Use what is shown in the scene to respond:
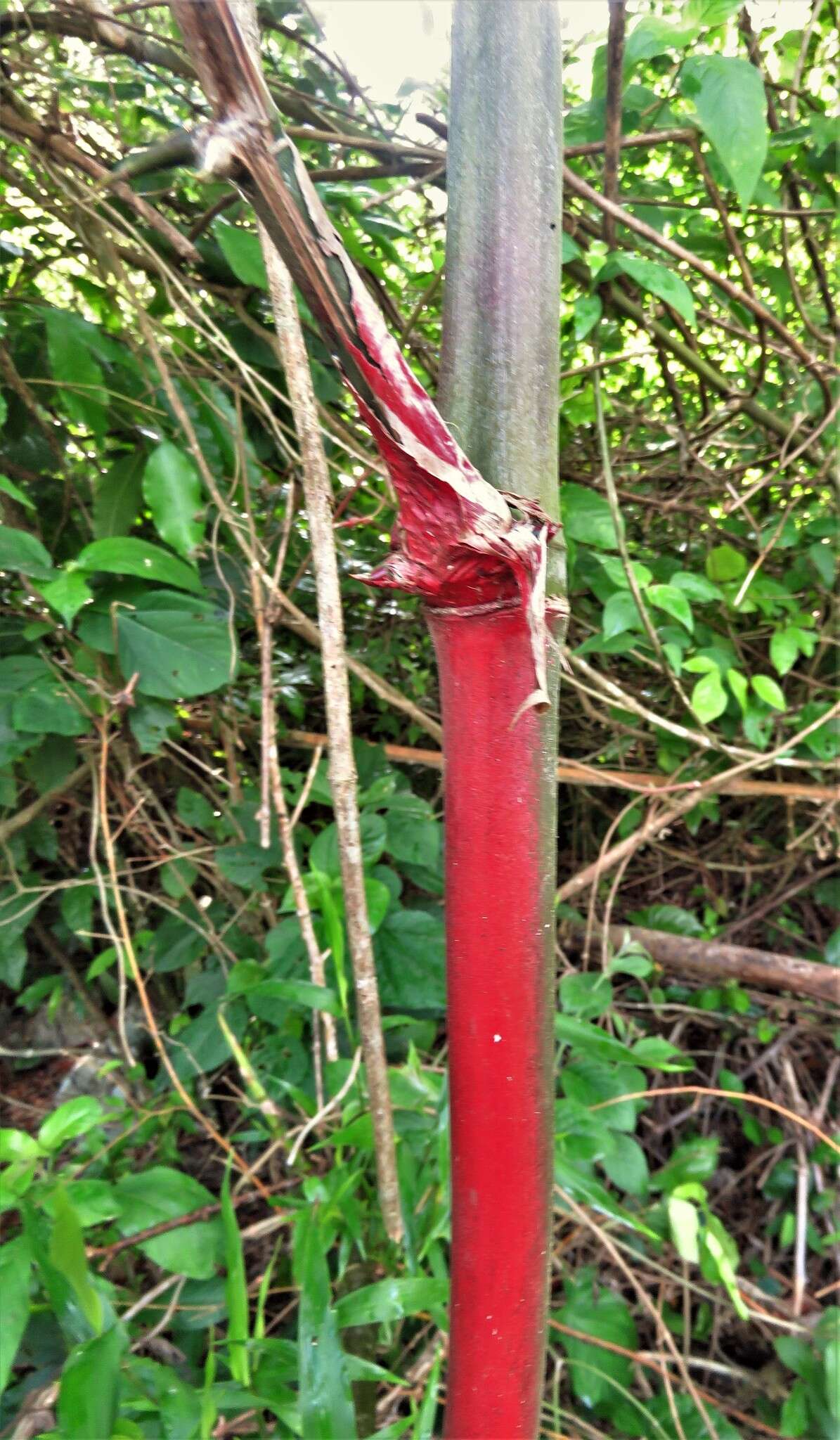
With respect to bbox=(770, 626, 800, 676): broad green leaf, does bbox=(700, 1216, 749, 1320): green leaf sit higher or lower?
lower

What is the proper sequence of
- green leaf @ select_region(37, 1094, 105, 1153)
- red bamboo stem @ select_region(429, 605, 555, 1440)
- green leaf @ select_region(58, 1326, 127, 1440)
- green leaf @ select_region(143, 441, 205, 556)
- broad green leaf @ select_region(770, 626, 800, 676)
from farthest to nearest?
broad green leaf @ select_region(770, 626, 800, 676), green leaf @ select_region(143, 441, 205, 556), green leaf @ select_region(37, 1094, 105, 1153), green leaf @ select_region(58, 1326, 127, 1440), red bamboo stem @ select_region(429, 605, 555, 1440)

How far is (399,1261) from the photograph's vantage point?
64 centimetres

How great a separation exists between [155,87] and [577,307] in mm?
611

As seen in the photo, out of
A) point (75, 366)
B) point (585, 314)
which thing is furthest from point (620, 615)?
point (75, 366)

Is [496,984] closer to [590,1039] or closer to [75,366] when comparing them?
[590,1039]

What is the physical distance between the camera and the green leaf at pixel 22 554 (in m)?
0.66

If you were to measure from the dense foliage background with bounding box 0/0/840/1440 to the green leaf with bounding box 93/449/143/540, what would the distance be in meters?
0.01

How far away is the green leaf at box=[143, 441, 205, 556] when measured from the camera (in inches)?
29.9

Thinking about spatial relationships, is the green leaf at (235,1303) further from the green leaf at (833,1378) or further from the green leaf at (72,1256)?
the green leaf at (833,1378)

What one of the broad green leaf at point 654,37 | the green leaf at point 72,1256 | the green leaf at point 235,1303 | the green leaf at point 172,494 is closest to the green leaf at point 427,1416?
the green leaf at point 235,1303

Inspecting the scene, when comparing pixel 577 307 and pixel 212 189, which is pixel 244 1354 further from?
pixel 212 189

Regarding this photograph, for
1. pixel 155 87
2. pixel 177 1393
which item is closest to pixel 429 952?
Answer: pixel 177 1393

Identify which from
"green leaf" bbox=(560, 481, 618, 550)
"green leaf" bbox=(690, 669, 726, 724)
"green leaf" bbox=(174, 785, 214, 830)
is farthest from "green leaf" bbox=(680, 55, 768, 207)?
"green leaf" bbox=(174, 785, 214, 830)

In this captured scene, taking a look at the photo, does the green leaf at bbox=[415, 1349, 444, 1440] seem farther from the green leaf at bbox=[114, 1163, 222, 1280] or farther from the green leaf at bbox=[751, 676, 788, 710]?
the green leaf at bbox=[751, 676, 788, 710]
